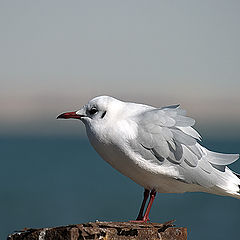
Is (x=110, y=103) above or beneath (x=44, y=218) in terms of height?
above

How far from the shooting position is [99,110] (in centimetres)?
762

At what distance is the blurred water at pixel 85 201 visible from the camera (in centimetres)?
3170

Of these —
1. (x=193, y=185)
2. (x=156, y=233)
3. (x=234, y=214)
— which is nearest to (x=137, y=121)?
(x=193, y=185)

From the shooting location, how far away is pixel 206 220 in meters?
32.6

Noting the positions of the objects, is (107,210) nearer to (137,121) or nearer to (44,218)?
(44,218)

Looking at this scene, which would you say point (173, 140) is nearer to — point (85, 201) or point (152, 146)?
point (152, 146)

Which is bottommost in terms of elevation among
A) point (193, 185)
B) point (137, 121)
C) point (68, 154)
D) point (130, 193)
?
point (68, 154)

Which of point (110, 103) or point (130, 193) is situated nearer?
point (110, 103)

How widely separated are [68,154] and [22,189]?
67.4ft

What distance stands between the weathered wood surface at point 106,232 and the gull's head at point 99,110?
1.60m

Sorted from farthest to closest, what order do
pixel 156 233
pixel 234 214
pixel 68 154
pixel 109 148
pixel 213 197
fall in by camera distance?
pixel 68 154, pixel 213 197, pixel 234 214, pixel 109 148, pixel 156 233

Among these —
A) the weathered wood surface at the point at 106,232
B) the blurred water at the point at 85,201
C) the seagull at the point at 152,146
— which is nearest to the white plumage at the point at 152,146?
the seagull at the point at 152,146

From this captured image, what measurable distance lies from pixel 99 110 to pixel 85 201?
1262 inches

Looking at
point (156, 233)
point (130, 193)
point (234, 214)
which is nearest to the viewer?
point (156, 233)
